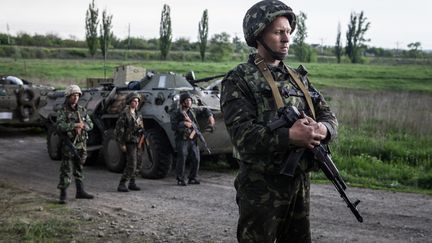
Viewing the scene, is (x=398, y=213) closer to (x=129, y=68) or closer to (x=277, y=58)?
(x=277, y=58)

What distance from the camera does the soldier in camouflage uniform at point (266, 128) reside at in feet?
9.87

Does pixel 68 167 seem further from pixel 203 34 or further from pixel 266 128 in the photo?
pixel 203 34

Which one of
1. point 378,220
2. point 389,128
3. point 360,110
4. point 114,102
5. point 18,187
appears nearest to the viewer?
point 378,220

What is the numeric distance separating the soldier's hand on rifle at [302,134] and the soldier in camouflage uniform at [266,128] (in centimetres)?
3

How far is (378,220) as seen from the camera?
7.02 meters

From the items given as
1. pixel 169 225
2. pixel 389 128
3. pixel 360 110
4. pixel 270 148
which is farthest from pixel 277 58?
pixel 360 110

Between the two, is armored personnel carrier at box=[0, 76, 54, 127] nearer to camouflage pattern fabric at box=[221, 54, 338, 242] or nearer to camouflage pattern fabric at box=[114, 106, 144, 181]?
camouflage pattern fabric at box=[114, 106, 144, 181]

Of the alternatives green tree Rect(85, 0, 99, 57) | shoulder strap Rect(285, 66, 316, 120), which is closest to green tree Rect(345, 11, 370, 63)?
green tree Rect(85, 0, 99, 57)

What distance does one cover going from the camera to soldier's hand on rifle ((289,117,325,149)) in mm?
2852

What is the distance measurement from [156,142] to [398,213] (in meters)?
4.24

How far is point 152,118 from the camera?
33.8 ft

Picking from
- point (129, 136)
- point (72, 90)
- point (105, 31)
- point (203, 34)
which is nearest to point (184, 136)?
point (129, 136)

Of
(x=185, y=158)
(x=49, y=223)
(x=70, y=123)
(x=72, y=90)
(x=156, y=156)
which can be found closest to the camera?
(x=49, y=223)

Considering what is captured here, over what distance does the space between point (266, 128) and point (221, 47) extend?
47.1 metres
